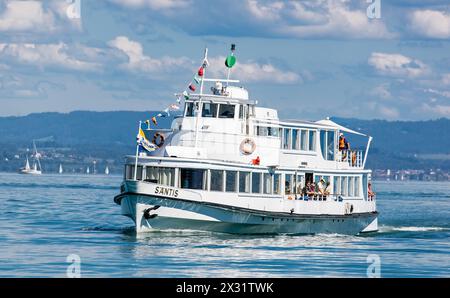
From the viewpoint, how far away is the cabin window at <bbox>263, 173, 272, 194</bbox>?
57.3 metres

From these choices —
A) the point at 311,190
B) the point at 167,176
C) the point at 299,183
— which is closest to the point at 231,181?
the point at 167,176

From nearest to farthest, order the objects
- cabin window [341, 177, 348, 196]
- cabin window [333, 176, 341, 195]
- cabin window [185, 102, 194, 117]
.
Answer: cabin window [185, 102, 194, 117] < cabin window [333, 176, 341, 195] < cabin window [341, 177, 348, 196]

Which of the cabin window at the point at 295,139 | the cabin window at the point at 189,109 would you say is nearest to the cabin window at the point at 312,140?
the cabin window at the point at 295,139

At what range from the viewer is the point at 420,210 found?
319ft

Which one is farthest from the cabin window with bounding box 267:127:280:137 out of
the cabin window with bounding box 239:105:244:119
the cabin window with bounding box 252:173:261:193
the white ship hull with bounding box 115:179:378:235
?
the white ship hull with bounding box 115:179:378:235

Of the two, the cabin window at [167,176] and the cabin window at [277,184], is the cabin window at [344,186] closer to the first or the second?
the cabin window at [277,184]

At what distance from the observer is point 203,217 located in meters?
54.0

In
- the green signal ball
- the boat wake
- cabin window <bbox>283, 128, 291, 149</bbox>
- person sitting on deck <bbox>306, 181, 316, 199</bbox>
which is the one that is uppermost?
the green signal ball

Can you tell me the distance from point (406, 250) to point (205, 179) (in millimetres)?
9978

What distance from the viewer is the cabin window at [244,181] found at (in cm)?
5584

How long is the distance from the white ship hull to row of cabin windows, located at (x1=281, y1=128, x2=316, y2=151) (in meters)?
3.35

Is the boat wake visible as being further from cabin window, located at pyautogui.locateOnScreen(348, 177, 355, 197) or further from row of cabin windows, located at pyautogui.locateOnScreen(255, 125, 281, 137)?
row of cabin windows, located at pyautogui.locateOnScreen(255, 125, 281, 137)

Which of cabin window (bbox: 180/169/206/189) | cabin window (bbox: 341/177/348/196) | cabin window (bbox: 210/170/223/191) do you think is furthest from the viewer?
cabin window (bbox: 341/177/348/196)

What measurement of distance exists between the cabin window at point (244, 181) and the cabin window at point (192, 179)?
2.32 meters
